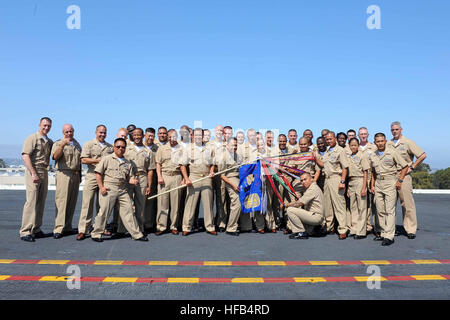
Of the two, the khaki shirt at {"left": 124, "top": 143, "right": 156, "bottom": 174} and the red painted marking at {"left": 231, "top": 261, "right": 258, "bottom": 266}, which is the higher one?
the khaki shirt at {"left": 124, "top": 143, "right": 156, "bottom": 174}

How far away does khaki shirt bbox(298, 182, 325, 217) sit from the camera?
6.65 meters

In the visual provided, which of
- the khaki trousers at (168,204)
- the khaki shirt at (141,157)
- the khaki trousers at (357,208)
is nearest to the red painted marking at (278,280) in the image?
the khaki trousers at (357,208)

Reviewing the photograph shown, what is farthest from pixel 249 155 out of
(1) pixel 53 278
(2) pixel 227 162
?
(1) pixel 53 278

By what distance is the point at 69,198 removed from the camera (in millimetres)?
6535

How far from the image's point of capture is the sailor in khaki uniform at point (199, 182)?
6.80 m

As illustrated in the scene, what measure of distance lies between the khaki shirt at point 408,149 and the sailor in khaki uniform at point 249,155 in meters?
2.60

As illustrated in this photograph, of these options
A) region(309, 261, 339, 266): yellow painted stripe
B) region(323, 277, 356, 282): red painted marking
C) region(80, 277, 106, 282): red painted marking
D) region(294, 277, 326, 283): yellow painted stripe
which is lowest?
region(309, 261, 339, 266): yellow painted stripe

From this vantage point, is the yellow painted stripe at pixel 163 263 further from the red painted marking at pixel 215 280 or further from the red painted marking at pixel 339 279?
the red painted marking at pixel 339 279

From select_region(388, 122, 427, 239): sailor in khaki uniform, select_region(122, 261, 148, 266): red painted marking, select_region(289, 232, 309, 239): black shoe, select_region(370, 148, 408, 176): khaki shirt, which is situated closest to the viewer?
select_region(122, 261, 148, 266): red painted marking

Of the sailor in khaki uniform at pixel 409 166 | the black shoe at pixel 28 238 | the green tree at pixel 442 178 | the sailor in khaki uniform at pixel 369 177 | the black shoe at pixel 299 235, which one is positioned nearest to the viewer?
the black shoe at pixel 28 238

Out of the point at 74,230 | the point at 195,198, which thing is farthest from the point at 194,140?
the point at 74,230

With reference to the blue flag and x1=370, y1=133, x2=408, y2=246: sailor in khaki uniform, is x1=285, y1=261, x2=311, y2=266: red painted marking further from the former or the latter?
x1=370, y1=133, x2=408, y2=246: sailor in khaki uniform

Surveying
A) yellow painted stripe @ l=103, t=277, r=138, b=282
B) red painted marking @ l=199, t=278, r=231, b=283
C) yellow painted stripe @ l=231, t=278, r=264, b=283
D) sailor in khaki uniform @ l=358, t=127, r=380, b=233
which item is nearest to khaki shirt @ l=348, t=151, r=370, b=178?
sailor in khaki uniform @ l=358, t=127, r=380, b=233

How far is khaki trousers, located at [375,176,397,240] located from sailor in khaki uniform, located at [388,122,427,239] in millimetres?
415
